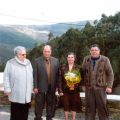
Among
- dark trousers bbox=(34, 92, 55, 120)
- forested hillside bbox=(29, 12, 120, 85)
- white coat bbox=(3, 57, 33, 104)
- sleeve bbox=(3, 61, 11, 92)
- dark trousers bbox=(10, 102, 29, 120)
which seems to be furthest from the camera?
forested hillside bbox=(29, 12, 120, 85)

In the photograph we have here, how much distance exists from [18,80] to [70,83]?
106cm

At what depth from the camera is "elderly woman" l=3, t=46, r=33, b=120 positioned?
6.50 meters

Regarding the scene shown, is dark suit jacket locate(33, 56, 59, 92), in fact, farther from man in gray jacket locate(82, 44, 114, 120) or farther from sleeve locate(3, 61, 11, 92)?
sleeve locate(3, 61, 11, 92)

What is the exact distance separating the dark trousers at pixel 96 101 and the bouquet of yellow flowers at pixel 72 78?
0.26 metres

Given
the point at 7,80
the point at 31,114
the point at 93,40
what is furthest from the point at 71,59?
the point at 93,40

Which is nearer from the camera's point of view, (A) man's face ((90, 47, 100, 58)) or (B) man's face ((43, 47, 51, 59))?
(A) man's face ((90, 47, 100, 58))

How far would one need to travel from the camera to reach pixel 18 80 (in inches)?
257

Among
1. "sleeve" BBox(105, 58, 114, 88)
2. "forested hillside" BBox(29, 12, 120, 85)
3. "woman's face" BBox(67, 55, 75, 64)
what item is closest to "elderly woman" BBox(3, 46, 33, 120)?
"woman's face" BBox(67, 55, 75, 64)

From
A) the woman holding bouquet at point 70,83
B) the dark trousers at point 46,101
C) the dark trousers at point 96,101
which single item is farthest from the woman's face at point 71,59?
the dark trousers at point 46,101

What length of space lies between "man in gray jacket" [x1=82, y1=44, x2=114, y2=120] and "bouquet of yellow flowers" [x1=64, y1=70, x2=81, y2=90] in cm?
13

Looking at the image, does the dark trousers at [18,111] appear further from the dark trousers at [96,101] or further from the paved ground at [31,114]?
the paved ground at [31,114]

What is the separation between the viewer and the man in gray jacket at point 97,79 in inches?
275

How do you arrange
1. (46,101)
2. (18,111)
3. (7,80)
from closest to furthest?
1. (7,80)
2. (18,111)
3. (46,101)

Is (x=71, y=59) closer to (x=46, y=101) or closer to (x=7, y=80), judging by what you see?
(x=46, y=101)
